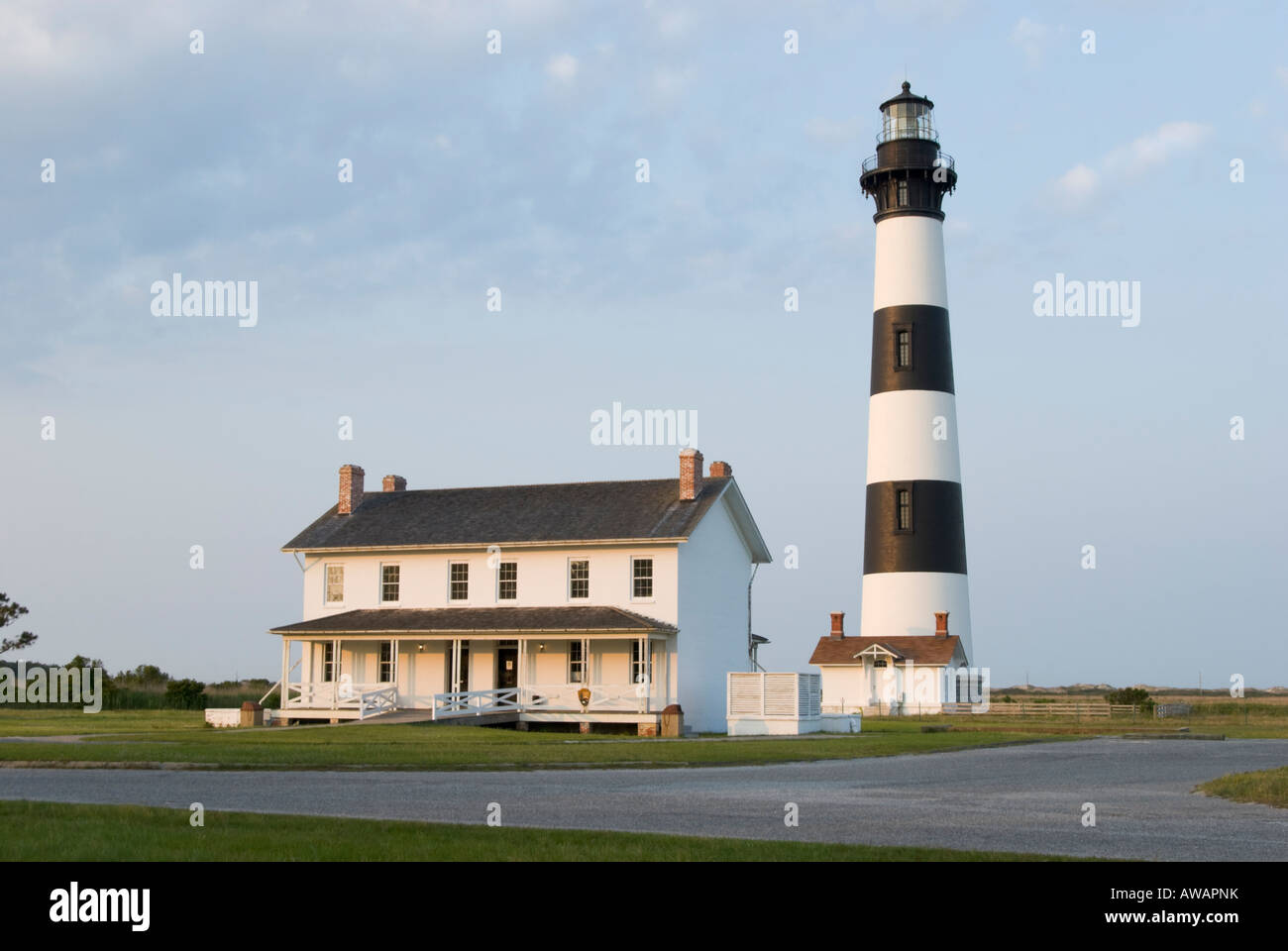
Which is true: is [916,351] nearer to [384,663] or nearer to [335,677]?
[384,663]

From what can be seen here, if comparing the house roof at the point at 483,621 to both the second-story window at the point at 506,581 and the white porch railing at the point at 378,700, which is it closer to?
the second-story window at the point at 506,581

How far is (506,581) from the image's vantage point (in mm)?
39531

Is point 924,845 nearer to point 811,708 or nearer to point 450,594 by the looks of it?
point 811,708

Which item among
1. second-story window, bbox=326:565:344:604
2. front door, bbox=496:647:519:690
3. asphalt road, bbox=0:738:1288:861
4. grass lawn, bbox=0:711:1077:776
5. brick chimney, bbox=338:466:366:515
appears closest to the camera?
asphalt road, bbox=0:738:1288:861

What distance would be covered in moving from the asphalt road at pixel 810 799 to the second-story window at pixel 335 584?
22535 mm

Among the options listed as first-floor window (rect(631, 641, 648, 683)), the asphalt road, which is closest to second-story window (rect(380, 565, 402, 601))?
first-floor window (rect(631, 641, 648, 683))

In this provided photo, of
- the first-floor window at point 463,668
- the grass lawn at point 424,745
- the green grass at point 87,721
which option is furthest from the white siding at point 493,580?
the grass lawn at point 424,745

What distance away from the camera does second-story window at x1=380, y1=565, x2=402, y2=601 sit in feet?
134

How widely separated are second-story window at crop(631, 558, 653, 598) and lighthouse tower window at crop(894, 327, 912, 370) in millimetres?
11847

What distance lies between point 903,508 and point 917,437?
7.59 ft

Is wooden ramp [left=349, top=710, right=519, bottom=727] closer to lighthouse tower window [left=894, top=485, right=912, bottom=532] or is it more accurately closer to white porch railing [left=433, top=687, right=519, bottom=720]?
white porch railing [left=433, top=687, right=519, bottom=720]

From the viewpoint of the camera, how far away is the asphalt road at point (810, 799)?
11000 millimetres

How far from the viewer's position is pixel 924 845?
10.0 metres

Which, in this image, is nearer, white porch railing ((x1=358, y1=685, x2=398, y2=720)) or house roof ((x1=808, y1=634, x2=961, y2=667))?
white porch railing ((x1=358, y1=685, x2=398, y2=720))
